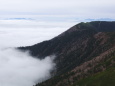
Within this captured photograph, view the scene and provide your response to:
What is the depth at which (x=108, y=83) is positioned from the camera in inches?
7820
